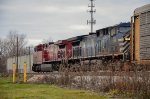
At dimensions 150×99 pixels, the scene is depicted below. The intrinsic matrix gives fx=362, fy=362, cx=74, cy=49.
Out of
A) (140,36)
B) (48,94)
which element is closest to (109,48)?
(140,36)

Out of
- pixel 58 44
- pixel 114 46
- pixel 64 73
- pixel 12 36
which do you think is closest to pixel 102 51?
pixel 114 46

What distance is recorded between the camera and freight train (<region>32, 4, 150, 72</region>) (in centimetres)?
1747

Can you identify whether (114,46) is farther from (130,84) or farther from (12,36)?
(12,36)

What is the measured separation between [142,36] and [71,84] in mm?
5066

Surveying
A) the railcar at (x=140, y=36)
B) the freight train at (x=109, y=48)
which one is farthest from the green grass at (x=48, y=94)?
the railcar at (x=140, y=36)

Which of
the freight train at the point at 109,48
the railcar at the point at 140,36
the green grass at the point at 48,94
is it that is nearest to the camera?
the green grass at the point at 48,94

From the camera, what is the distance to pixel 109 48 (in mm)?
23938

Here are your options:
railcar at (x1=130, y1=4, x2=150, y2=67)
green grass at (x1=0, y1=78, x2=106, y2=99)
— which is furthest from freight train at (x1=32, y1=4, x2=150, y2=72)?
green grass at (x1=0, y1=78, x2=106, y2=99)

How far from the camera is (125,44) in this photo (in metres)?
21.3

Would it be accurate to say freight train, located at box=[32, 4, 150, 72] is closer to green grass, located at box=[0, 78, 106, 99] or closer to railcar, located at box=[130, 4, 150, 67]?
railcar, located at box=[130, 4, 150, 67]

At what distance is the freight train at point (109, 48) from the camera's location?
1747 centimetres

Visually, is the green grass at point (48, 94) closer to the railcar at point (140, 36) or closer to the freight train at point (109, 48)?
the freight train at point (109, 48)

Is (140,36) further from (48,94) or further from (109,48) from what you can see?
(48,94)

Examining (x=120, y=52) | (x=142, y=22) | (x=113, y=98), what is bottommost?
(x=113, y=98)
